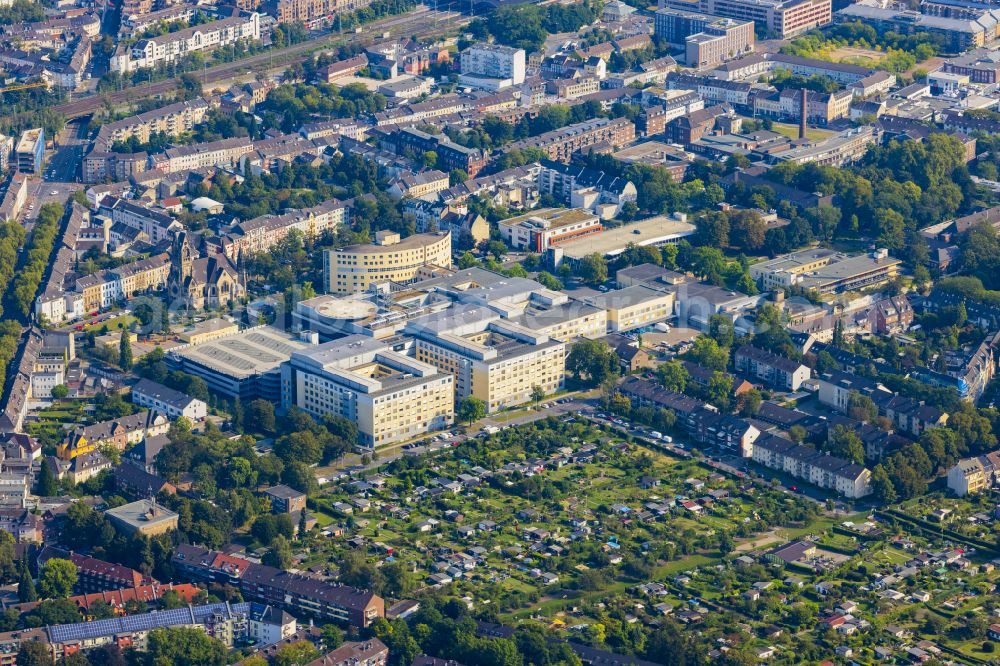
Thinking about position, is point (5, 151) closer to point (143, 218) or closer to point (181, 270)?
point (143, 218)

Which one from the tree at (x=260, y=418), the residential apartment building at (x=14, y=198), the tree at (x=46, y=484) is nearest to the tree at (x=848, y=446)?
the tree at (x=260, y=418)

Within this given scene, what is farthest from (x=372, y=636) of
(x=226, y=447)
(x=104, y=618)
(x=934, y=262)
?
(x=934, y=262)

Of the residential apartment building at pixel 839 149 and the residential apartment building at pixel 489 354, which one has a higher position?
the residential apartment building at pixel 489 354

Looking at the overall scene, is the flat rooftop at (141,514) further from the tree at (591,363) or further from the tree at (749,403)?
the tree at (749,403)

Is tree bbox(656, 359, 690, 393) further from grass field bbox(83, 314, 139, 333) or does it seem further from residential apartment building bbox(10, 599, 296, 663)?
residential apartment building bbox(10, 599, 296, 663)

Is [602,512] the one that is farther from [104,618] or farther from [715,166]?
[715,166]

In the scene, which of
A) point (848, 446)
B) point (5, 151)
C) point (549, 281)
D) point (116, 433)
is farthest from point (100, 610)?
point (5, 151)
